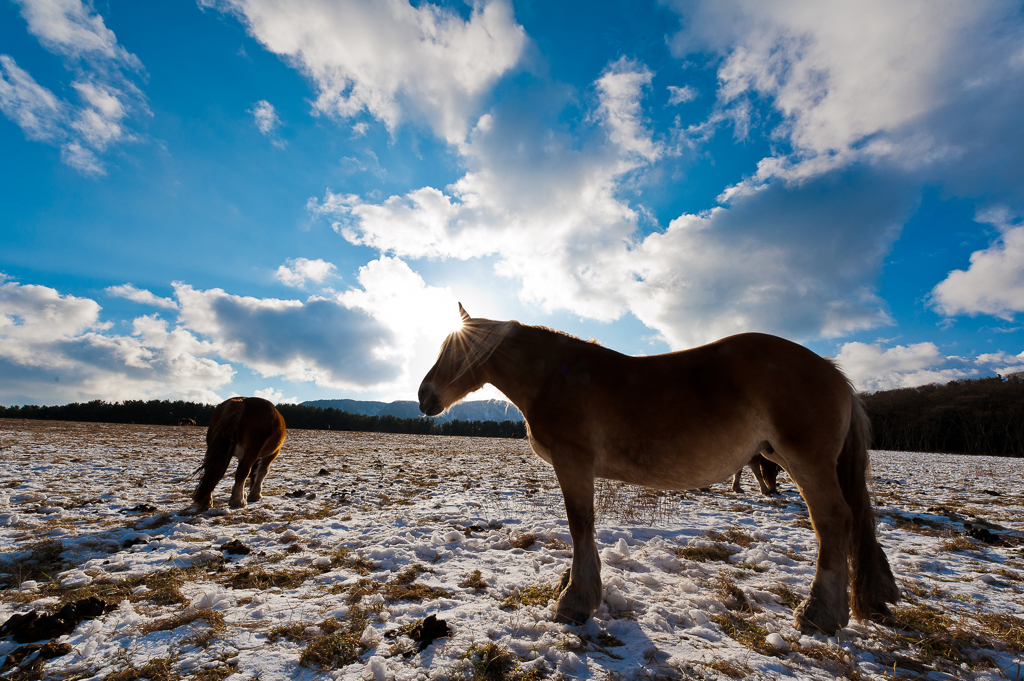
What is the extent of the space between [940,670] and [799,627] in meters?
0.84

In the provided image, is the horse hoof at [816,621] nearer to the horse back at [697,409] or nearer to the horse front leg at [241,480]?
the horse back at [697,409]

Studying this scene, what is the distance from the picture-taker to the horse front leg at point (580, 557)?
3486 mm

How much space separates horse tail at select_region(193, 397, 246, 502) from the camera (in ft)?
23.4

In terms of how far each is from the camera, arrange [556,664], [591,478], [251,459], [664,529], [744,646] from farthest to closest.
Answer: [251,459]
[664,529]
[591,478]
[744,646]
[556,664]

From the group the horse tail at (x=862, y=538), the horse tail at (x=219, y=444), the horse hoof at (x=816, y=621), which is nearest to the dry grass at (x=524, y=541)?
the horse hoof at (x=816, y=621)

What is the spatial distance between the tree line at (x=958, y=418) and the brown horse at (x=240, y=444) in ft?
215

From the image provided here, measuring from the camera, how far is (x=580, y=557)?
3.71 metres

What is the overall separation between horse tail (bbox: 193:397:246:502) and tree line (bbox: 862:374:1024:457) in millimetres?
66265

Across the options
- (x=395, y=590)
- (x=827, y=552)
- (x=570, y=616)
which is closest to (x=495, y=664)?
(x=570, y=616)

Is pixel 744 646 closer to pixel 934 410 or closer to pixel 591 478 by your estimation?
pixel 591 478

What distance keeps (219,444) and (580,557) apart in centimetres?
760

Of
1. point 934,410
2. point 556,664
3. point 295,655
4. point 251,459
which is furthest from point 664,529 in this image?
point 934,410

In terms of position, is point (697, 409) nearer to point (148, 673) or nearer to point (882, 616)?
point (882, 616)

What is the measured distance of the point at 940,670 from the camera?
2826 mm
